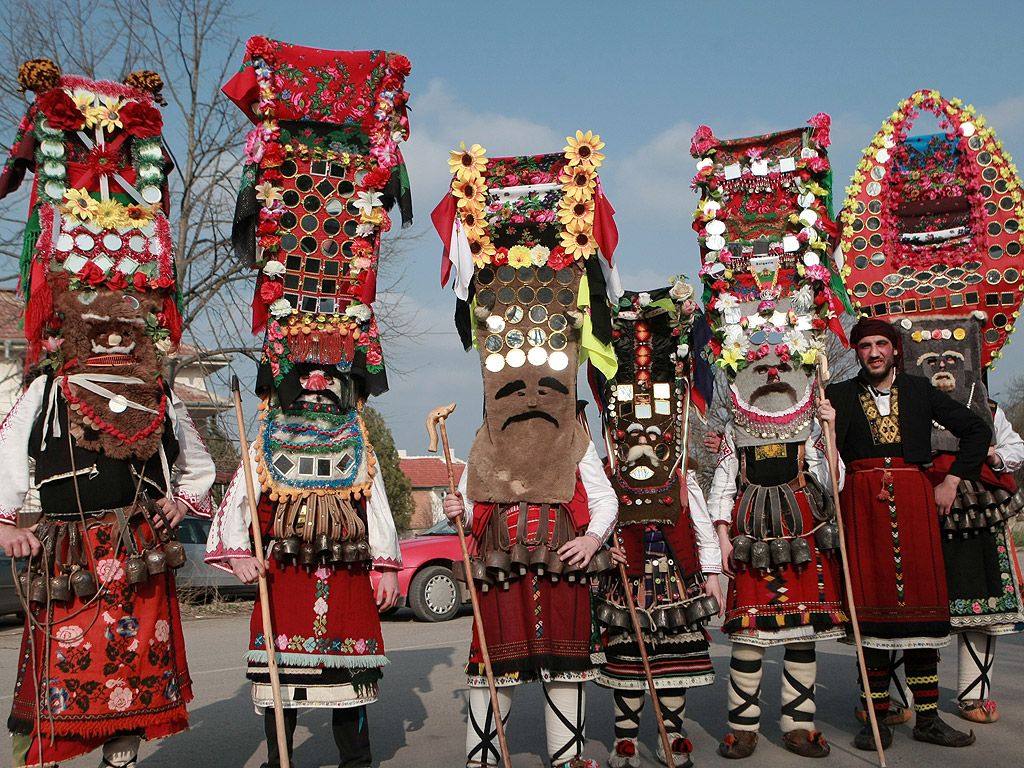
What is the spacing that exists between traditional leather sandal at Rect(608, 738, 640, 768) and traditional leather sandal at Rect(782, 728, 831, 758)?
0.89 meters

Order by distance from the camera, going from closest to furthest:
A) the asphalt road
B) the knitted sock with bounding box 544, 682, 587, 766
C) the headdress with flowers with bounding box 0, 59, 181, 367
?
the knitted sock with bounding box 544, 682, 587, 766 → the headdress with flowers with bounding box 0, 59, 181, 367 → the asphalt road

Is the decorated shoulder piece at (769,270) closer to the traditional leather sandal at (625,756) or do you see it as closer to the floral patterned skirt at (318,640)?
the traditional leather sandal at (625,756)

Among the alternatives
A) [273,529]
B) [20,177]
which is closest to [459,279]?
[273,529]

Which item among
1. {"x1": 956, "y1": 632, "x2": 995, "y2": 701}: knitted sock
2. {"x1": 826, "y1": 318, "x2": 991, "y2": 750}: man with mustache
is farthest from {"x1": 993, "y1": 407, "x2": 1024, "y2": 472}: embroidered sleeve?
{"x1": 956, "y1": 632, "x2": 995, "y2": 701}: knitted sock

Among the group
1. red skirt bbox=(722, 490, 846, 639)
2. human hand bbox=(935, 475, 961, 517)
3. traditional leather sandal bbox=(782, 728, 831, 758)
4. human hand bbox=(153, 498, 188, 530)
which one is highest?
human hand bbox=(153, 498, 188, 530)

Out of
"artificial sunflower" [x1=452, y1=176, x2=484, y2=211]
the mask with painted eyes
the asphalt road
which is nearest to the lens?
"artificial sunflower" [x1=452, y1=176, x2=484, y2=211]

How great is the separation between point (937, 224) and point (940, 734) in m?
3.50

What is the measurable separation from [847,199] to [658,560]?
10.6 feet

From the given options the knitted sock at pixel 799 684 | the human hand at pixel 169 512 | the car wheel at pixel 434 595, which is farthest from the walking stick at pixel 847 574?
the car wheel at pixel 434 595

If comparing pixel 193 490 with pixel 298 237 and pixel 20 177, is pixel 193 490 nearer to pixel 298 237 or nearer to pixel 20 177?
pixel 298 237

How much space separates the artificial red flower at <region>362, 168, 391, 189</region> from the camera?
203 inches

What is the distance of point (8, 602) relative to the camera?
12016 mm

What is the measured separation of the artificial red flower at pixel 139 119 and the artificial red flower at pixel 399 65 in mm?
1239

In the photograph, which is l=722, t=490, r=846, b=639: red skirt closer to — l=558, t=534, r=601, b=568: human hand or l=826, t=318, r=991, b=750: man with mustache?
l=826, t=318, r=991, b=750: man with mustache
